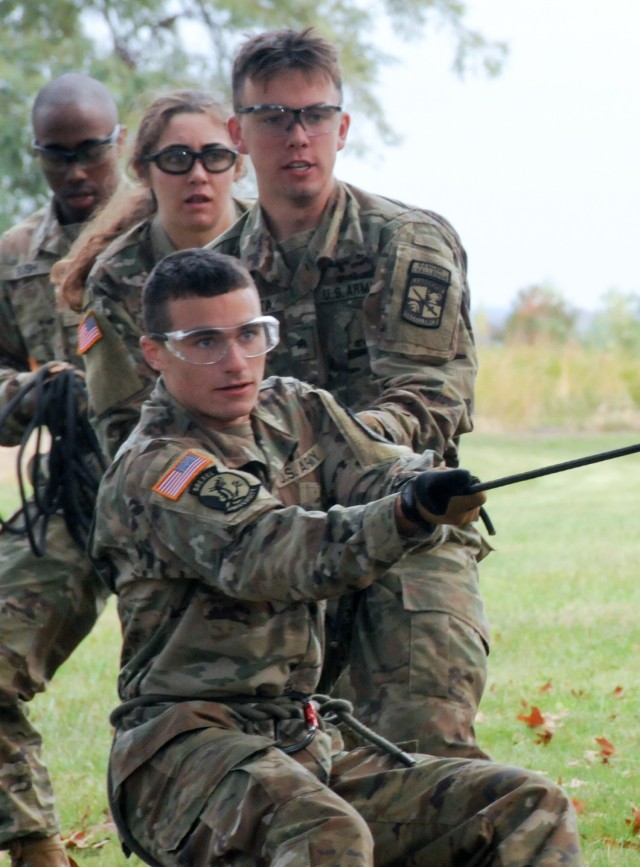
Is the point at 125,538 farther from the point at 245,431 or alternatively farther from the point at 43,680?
the point at 43,680

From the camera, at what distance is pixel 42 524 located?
206 inches

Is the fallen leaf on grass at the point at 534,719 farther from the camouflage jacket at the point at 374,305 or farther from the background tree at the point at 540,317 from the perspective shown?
the background tree at the point at 540,317

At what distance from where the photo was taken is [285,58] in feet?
15.5

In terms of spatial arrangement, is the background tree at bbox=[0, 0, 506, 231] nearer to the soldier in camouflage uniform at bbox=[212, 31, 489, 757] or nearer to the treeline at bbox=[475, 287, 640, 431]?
the treeline at bbox=[475, 287, 640, 431]

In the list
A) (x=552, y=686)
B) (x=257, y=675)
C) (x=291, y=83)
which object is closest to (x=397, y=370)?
(x=291, y=83)

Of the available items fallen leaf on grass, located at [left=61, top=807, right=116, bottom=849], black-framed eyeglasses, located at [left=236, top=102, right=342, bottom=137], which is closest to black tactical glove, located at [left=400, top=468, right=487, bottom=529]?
black-framed eyeglasses, located at [left=236, top=102, right=342, bottom=137]

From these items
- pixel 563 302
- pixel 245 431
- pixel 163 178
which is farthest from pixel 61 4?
pixel 245 431

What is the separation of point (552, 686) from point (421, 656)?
383 cm

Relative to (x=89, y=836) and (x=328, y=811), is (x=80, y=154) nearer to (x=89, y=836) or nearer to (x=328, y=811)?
(x=89, y=836)

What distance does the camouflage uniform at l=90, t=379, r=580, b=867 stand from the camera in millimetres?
3230

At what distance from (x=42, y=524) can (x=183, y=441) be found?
176 cm

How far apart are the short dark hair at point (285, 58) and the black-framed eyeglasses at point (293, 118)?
0.36 feet

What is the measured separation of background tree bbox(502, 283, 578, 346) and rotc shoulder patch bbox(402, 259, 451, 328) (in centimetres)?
2345

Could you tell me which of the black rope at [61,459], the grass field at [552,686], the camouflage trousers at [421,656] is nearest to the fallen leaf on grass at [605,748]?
the grass field at [552,686]
